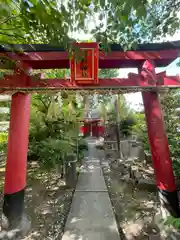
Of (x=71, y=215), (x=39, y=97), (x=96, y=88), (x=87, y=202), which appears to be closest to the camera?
(x=96, y=88)

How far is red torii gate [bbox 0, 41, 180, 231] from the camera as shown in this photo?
2.78 m

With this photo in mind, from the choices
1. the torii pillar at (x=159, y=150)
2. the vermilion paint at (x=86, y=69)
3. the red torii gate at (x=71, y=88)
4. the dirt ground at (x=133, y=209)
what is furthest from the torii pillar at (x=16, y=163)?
the torii pillar at (x=159, y=150)

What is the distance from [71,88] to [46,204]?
2695mm

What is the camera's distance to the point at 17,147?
112 inches

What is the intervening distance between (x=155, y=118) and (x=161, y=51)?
3.91 ft

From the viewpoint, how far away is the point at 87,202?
3.62m

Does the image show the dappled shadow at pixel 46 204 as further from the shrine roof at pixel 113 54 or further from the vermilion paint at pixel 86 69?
the shrine roof at pixel 113 54

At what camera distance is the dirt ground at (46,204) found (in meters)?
2.80

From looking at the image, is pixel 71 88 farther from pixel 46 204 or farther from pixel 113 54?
pixel 46 204

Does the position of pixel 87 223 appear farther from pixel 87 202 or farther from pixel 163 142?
pixel 163 142

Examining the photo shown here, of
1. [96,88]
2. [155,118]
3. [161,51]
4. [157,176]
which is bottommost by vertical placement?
[157,176]

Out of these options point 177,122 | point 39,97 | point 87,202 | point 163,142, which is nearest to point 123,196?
point 87,202

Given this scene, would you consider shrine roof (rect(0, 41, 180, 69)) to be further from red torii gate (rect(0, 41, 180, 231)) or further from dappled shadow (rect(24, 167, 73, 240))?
dappled shadow (rect(24, 167, 73, 240))

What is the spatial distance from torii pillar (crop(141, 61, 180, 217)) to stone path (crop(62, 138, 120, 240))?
1.00 meters
